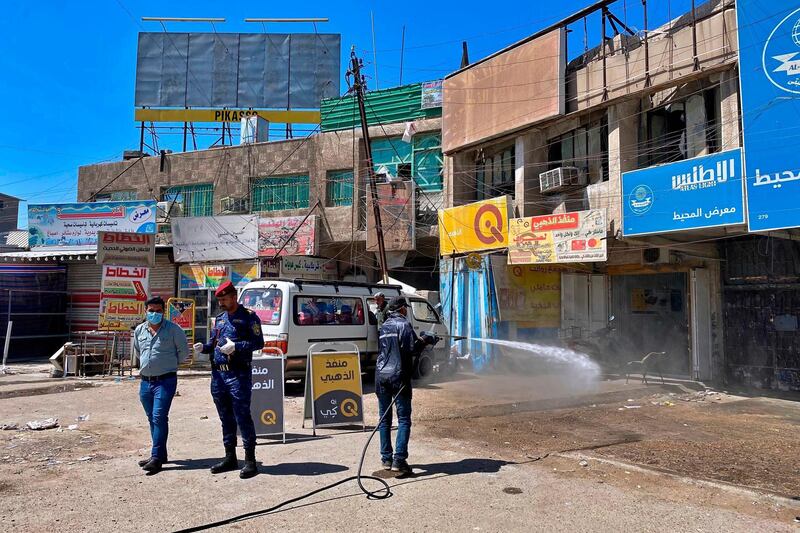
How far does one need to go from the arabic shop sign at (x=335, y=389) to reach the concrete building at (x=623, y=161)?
7.61 meters

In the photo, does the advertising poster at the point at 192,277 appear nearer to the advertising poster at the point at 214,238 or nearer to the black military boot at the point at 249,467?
the advertising poster at the point at 214,238

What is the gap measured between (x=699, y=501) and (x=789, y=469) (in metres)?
1.96

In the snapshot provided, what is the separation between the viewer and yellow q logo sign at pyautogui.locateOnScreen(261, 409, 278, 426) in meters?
7.22

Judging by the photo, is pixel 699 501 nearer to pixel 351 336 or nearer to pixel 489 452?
pixel 489 452

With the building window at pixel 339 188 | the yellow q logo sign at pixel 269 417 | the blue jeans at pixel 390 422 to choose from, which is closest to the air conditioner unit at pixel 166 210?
the building window at pixel 339 188

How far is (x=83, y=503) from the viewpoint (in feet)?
15.5

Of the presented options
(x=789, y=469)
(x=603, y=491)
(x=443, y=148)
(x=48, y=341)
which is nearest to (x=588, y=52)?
(x=443, y=148)

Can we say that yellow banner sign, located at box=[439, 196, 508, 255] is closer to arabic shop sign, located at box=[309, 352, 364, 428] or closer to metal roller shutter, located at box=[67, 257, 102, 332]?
arabic shop sign, located at box=[309, 352, 364, 428]

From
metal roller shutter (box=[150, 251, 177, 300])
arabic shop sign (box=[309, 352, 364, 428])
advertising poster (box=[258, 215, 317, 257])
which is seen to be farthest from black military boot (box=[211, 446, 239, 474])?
metal roller shutter (box=[150, 251, 177, 300])

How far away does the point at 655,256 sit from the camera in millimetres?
14445

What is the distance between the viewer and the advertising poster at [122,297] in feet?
52.6

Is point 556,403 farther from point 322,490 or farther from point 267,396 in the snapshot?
point 322,490

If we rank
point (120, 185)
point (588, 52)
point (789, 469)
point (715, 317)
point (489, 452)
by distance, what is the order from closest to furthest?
point (789, 469) < point (489, 452) < point (715, 317) < point (588, 52) < point (120, 185)

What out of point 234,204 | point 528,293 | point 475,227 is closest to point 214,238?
point 234,204
